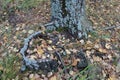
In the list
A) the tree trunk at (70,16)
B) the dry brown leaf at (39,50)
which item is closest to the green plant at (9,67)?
the dry brown leaf at (39,50)

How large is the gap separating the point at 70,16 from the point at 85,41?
1.61 ft

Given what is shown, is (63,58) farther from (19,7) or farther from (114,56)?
(19,7)

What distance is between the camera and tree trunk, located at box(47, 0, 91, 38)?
376cm

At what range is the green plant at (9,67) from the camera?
3.19 meters

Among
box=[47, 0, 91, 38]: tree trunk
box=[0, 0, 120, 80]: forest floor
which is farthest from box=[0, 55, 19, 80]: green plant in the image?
box=[47, 0, 91, 38]: tree trunk

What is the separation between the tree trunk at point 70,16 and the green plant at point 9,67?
91 centimetres

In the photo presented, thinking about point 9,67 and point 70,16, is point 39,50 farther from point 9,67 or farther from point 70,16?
point 70,16

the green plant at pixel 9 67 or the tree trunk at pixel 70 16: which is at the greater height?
the tree trunk at pixel 70 16

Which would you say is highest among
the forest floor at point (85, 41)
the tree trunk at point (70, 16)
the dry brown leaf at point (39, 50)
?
the tree trunk at point (70, 16)

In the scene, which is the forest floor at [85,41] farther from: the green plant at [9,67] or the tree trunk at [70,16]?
the tree trunk at [70,16]

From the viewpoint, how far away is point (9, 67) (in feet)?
10.9

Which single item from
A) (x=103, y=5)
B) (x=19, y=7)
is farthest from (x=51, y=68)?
(x=103, y=5)

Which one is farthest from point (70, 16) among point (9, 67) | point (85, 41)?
point (9, 67)

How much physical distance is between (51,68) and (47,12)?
192 cm
